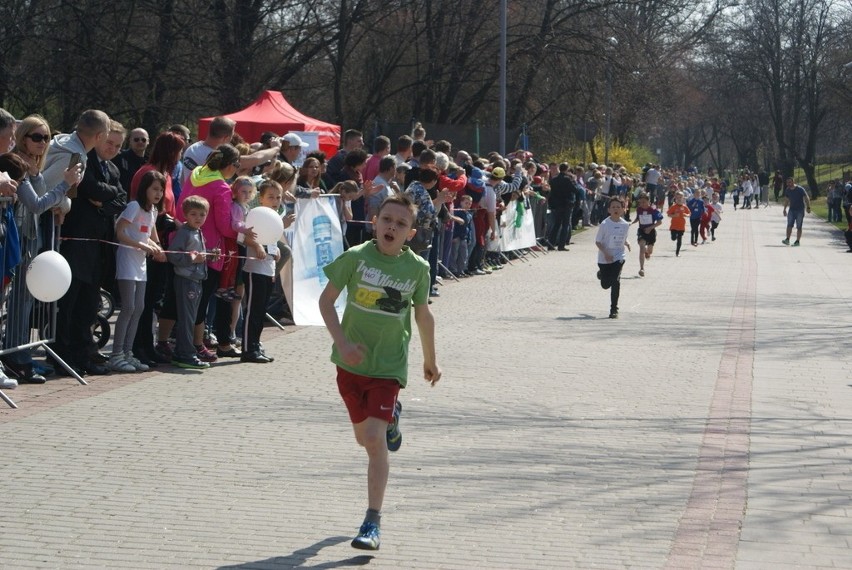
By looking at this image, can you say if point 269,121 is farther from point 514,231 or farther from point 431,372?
point 431,372

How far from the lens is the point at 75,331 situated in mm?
10375

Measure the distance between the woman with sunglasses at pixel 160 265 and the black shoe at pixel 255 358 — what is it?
0.66m

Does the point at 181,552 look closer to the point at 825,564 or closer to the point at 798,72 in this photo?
the point at 825,564

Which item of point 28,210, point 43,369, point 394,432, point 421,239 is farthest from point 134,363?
point 421,239

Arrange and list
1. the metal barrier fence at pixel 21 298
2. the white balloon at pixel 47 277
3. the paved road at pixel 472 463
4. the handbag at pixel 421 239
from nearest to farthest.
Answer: the paved road at pixel 472 463, the white balloon at pixel 47 277, the metal barrier fence at pixel 21 298, the handbag at pixel 421 239

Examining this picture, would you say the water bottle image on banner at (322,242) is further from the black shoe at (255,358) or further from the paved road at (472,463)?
the black shoe at (255,358)

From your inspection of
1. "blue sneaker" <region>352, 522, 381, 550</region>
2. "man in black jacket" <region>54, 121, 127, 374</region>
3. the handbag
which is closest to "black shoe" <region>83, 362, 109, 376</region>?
"man in black jacket" <region>54, 121, 127, 374</region>

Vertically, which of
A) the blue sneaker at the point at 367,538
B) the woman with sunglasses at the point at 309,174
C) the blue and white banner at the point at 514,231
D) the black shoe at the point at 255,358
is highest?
the woman with sunglasses at the point at 309,174

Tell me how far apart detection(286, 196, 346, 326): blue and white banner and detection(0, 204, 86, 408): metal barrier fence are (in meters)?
3.95

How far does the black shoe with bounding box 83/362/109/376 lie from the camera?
1040 centimetres

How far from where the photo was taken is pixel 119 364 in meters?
10.6

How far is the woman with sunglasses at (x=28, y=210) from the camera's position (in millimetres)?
9477

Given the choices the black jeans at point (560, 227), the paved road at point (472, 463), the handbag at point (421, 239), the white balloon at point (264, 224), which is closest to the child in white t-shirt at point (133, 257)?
the paved road at point (472, 463)

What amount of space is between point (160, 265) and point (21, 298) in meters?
1.64
